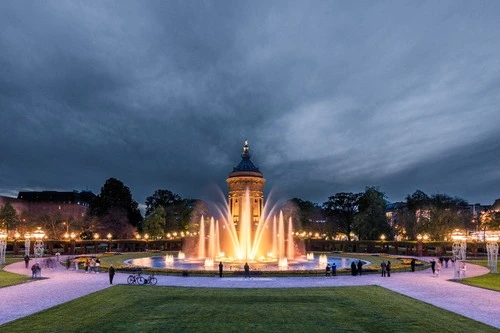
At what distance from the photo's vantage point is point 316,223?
13150 centimetres

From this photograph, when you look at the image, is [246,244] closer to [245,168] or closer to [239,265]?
[239,265]

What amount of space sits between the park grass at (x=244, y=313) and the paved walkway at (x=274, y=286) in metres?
1.46

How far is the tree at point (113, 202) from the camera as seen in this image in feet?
342

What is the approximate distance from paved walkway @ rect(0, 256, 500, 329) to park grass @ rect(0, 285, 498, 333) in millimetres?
1461

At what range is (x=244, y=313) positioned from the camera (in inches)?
919

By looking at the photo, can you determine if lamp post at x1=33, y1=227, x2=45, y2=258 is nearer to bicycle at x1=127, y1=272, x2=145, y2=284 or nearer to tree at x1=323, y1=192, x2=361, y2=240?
bicycle at x1=127, y1=272, x2=145, y2=284

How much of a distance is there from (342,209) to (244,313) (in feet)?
369

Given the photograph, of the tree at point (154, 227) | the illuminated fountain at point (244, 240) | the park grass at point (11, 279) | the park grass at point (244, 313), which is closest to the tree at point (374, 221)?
the illuminated fountain at point (244, 240)

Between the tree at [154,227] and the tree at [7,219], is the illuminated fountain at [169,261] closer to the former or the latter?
the tree at [154,227]

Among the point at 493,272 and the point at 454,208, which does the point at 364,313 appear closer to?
the point at 493,272

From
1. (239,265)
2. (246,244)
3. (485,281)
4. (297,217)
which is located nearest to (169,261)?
(239,265)

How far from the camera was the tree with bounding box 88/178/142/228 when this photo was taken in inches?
4107

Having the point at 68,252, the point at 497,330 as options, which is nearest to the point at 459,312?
the point at 497,330

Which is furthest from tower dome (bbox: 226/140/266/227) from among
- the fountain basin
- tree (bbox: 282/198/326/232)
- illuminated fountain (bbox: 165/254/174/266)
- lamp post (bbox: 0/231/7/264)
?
lamp post (bbox: 0/231/7/264)
